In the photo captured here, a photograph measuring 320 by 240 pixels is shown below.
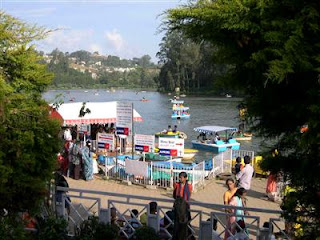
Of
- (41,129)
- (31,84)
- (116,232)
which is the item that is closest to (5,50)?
(31,84)

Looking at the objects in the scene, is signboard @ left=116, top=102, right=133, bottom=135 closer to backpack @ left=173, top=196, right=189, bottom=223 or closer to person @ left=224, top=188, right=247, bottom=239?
person @ left=224, top=188, right=247, bottom=239

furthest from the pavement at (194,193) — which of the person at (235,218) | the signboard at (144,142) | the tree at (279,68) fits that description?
the tree at (279,68)

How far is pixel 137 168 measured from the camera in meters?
14.8

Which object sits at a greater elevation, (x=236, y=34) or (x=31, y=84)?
(x=236, y=34)

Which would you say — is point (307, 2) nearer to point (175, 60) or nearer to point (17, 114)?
point (17, 114)

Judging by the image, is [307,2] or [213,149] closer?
[307,2]

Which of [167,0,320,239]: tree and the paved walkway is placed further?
the paved walkway

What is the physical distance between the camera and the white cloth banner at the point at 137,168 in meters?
14.7

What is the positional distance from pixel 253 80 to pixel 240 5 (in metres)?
0.83

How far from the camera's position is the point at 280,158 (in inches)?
199

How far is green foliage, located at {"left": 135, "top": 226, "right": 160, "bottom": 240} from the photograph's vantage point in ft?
24.7

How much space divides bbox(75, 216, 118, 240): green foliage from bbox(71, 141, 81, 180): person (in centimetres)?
737

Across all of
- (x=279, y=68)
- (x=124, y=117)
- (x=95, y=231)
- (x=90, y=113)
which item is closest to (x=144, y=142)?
(x=124, y=117)

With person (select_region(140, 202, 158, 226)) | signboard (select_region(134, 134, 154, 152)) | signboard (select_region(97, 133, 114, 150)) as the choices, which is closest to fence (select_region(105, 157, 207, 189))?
signboard (select_region(134, 134, 154, 152))
